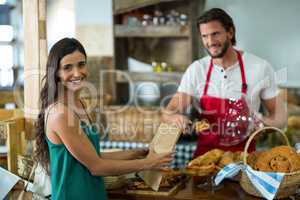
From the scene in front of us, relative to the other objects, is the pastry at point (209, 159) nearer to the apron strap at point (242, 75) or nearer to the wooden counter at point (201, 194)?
the wooden counter at point (201, 194)

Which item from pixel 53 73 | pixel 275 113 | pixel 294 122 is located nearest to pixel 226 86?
pixel 275 113

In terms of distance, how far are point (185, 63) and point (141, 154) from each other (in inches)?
106

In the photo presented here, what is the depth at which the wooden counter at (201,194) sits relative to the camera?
6.63ft

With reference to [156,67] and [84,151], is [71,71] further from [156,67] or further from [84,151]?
[156,67]

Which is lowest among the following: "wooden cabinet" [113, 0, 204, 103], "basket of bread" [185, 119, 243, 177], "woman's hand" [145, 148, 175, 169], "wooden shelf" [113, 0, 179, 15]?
"basket of bread" [185, 119, 243, 177]

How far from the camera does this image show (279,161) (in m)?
1.97

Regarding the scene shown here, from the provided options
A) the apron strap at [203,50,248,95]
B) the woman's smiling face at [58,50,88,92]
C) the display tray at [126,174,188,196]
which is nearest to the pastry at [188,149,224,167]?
the display tray at [126,174,188,196]

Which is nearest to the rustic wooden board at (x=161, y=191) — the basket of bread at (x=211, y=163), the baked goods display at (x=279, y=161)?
the basket of bread at (x=211, y=163)

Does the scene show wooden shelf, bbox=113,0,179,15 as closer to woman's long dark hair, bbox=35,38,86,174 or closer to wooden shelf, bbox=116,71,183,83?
wooden shelf, bbox=116,71,183,83

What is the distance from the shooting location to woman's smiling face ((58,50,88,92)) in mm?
1981

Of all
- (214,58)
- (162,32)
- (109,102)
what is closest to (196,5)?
(162,32)

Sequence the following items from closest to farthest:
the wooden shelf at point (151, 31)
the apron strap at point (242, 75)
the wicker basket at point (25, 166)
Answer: the wicker basket at point (25, 166), the apron strap at point (242, 75), the wooden shelf at point (151, 31)

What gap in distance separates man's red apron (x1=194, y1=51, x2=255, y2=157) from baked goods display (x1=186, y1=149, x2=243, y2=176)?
0.34 metres

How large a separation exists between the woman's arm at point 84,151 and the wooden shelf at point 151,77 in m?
2.53
